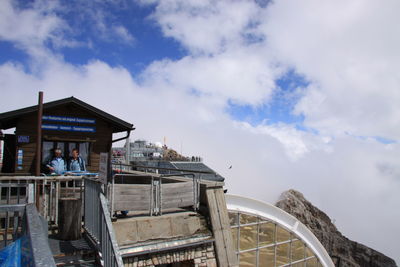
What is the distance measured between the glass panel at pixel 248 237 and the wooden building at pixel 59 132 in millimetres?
7021

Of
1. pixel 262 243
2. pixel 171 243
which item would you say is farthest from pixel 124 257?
pixel 262 243

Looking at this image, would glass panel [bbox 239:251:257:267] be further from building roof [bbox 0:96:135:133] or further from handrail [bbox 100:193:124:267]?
building roof [bbox 0:96:135:133]

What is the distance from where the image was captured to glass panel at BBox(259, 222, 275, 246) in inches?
490

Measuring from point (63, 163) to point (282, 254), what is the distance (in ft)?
32.6

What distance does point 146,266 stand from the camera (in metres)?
7.53

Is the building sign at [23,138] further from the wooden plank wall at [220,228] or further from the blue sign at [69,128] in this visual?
the wooden plank wall at [220,228]

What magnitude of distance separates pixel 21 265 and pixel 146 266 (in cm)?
581

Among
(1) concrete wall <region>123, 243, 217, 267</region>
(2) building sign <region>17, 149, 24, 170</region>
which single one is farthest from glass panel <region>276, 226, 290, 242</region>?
(2) building sign <region>17, 149, 24, 170</region>

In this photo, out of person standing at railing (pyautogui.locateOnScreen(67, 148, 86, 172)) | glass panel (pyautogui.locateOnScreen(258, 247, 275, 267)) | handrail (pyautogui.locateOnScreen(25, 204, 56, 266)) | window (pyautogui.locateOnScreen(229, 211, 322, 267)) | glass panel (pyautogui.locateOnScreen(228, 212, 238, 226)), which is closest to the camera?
handrail (pyautogui.locateOnScreen(25, 204, 56, 266))

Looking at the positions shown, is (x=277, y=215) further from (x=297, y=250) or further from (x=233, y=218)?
(x=233, y=218)

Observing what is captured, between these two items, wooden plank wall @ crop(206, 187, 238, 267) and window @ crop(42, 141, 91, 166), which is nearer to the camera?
wooden plank wall @ crop(206, 187, 238, 267)

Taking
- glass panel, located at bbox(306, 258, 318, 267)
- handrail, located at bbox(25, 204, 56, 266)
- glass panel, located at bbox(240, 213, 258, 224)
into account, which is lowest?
glass panel, located at bbox(306, 258, 318, 267)

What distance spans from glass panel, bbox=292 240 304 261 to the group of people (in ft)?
33.0

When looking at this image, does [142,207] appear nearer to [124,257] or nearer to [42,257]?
[124,257]
